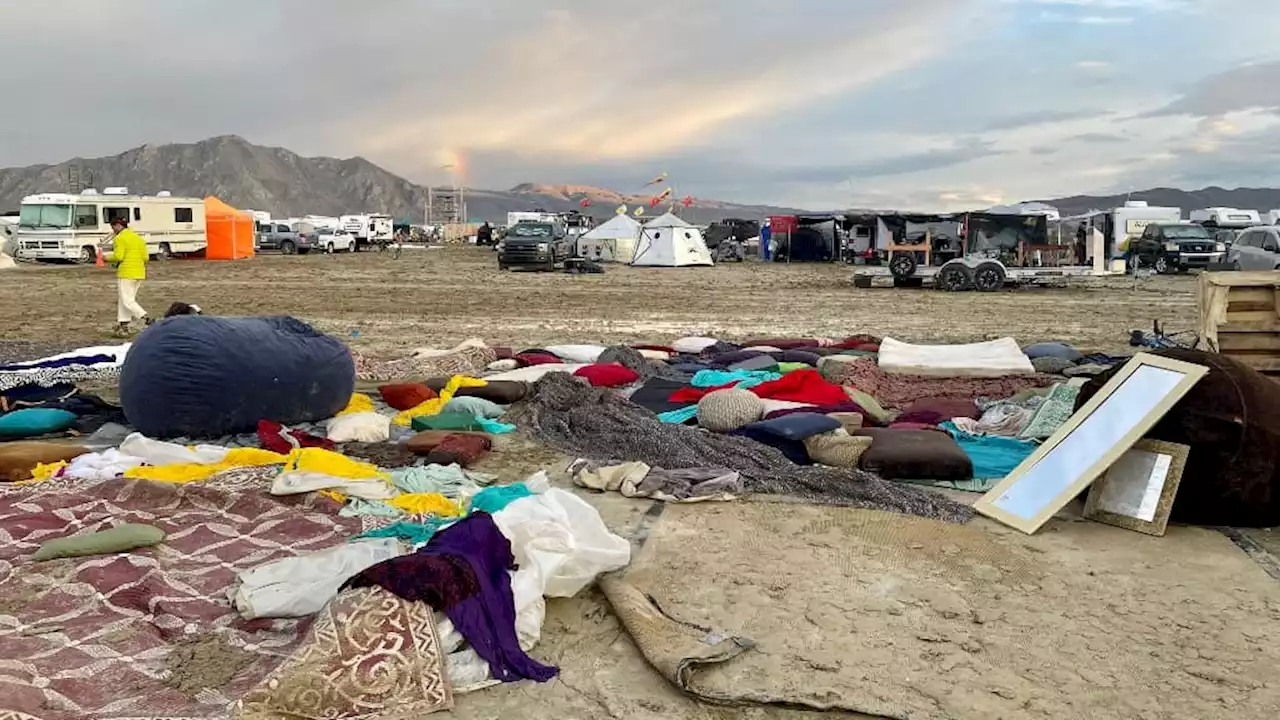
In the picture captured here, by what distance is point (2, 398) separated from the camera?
301 inches

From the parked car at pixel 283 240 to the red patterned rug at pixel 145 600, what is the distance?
124ft

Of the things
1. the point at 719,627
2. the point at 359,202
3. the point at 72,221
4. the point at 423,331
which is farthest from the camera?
the point at 359,202

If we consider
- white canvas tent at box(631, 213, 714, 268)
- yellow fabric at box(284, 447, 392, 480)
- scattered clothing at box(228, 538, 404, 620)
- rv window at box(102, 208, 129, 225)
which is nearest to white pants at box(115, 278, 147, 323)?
yellow fabric at box(284, 447, 392, 480)

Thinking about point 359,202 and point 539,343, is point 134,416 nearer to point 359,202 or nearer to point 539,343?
point 539,343

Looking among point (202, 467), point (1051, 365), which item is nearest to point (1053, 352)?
point (1051, 365)

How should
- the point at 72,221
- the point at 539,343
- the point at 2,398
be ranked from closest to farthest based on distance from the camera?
the point at 2,398 → the point at 539,343 → the point at 72,221

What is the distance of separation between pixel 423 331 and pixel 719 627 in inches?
412

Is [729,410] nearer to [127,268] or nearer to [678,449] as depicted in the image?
[678,449]

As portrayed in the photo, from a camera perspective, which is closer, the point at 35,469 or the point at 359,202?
the point at 35,469

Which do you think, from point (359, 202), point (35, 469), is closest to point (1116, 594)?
point (35, 469)

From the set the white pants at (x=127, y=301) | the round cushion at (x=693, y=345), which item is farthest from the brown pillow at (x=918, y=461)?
the white pants at (x=127, y=301)

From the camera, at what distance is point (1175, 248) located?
27.5 metres

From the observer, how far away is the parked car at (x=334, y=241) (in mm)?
41812

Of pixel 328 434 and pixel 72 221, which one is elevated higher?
pixel 72 221
